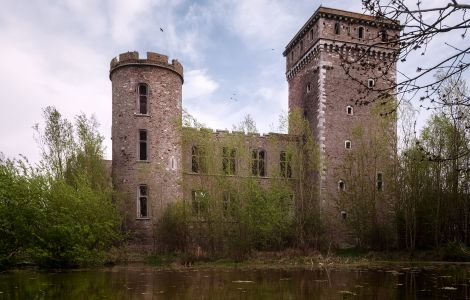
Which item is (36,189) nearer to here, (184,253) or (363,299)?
(184,253)

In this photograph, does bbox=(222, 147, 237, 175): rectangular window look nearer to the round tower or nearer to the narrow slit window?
the round tower

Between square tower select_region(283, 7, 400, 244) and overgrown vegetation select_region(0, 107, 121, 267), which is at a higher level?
square tower select_region(283, 7, 400, 244)

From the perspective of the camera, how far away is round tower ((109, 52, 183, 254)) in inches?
877

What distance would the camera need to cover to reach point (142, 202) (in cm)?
2275

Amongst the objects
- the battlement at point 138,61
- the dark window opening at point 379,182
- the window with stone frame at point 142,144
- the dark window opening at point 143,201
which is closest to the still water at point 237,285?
the dark window opening at point 143,201

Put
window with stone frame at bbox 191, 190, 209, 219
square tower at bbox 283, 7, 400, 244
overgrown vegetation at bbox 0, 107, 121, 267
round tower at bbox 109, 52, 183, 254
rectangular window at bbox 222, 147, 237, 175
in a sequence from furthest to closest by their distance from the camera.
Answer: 1. square tower at bbox 283, 7, 400, 244
2. round tower at bbox 109, 52, 183, 254
3. rectangular window at bbox 222, 147, 237, 175
4. window with stone frame at bbox 191, 190, 209, 219
5. overgrown vegetation at bbox 0, 107, 121, 267

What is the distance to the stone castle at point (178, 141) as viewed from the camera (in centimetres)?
2205

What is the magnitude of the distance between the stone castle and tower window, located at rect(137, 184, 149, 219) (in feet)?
0.18

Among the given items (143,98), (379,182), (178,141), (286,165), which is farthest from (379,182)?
(143,98)

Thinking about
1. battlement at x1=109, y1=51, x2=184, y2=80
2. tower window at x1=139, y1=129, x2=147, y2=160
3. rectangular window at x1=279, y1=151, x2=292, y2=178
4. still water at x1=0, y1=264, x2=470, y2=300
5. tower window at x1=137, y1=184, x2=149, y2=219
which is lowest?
still water at x1=0, y1=264, x2=470, y2=300

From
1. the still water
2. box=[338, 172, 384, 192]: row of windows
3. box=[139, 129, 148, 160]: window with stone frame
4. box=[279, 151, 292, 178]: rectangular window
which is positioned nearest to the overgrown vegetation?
the still water

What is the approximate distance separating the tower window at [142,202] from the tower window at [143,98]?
169 inches

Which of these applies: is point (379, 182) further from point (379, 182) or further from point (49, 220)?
point (49, 220)

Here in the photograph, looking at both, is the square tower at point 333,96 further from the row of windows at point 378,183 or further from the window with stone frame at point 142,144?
the window with stone frame at point 142,144
